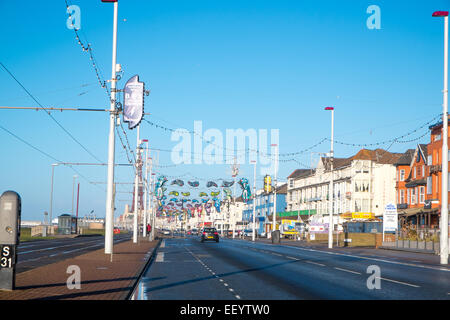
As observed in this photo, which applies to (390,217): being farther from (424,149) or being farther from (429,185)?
(424,149)

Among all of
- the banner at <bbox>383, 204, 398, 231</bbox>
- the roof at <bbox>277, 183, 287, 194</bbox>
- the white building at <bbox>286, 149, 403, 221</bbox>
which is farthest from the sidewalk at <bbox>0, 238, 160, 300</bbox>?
the roof at <bbox>277, 183, 287, 194</bbox>

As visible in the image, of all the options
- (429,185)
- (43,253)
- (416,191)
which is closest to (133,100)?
(43,253)

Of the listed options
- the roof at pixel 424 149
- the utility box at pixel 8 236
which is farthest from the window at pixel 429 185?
A: the utility box at pixel 8 236

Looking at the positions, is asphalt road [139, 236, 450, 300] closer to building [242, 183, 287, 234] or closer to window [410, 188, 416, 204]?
window [410, 188, 416, 204]

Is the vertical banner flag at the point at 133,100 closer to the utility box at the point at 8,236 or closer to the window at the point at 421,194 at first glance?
the utility box at the point at 8,236

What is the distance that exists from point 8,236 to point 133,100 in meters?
16.4

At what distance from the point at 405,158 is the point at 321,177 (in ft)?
88.6

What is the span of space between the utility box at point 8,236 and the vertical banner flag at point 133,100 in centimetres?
1534

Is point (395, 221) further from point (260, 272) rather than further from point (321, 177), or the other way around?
point (321, 177)

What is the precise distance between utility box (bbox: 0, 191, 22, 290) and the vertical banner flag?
15343mm

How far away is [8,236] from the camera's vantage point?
557 inches

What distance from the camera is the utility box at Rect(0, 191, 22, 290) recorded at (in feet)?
45.9
